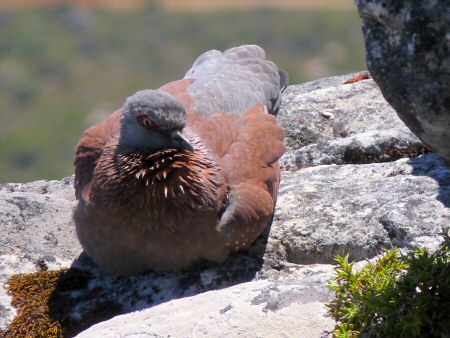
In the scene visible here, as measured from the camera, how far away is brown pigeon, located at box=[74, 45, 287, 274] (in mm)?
7191

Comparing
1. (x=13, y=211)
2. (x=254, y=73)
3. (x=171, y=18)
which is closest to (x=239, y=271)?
(x=13, y=211)

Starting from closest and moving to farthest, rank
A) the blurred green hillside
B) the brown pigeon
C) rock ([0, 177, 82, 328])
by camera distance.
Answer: the brown pigeon, rock ([0, 177, 82, 328]), the blurred green hillside

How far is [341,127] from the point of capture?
9.53 metres

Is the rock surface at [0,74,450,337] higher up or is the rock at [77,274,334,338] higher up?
the rock surface at [0,74,450,337]

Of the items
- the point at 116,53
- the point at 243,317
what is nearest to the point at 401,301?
the point at 243,317

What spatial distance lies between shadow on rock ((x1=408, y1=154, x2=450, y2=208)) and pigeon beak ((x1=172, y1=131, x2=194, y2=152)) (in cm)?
216

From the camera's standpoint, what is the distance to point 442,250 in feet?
17.1

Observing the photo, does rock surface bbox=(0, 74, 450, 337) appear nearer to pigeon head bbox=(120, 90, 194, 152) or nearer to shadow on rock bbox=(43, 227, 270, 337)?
shadow on rock bbox=(43, 227, 270, 337)

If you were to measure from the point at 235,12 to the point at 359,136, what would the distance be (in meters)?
156

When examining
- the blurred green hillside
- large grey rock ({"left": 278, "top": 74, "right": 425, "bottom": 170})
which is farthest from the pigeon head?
the blurred green hillside

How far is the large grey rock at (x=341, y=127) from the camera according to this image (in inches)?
337

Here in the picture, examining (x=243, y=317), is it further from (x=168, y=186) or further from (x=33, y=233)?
(x=33, y=233)

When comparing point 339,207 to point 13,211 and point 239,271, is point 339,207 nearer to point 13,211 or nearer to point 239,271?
point 239,271

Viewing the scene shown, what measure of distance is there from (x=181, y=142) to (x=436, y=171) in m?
2.37
